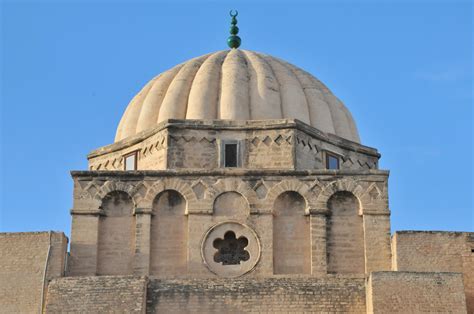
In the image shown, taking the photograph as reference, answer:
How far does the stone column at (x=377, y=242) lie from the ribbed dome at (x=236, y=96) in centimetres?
320

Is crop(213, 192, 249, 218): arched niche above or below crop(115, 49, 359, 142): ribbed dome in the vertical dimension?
below

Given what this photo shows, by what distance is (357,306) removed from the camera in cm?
2306

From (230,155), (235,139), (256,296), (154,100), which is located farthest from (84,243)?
(154,100)

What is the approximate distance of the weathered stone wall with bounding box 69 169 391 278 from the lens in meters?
24.4

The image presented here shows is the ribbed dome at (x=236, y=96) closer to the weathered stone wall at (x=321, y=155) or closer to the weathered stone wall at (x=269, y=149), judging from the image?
the weathered stone wall at (x=321, y=155)

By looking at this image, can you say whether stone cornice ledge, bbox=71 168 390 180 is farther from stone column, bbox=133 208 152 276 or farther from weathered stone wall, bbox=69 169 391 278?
stone column, bbox=133 208 152 276

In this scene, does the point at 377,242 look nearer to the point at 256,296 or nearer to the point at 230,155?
the point at 256,296

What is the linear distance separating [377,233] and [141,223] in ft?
14.9

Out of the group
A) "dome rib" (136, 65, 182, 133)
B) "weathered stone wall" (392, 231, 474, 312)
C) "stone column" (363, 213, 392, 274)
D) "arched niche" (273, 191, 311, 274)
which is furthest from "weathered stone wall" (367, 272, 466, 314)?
"dome rib" (136, 65, 182, 133)

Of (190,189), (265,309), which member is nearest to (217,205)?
(190,189)

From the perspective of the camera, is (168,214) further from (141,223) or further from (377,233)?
(377,233)

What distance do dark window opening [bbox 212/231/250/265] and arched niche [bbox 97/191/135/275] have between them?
5.42ft

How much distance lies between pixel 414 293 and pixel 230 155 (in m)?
5.32

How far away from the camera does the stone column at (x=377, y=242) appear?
2430 centimetres
